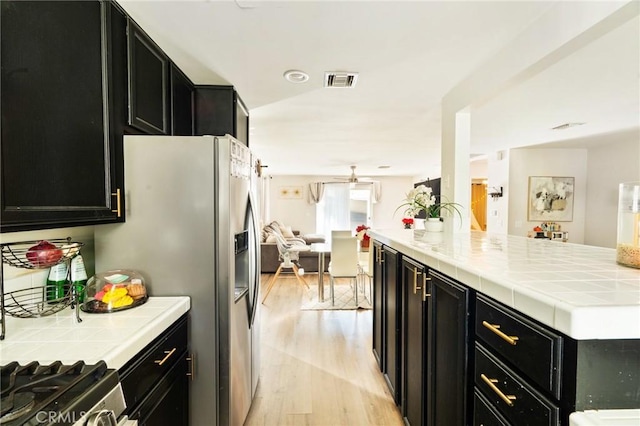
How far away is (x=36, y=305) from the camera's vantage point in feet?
4.05

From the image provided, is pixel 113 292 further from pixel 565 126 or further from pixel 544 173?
pixel 544 173

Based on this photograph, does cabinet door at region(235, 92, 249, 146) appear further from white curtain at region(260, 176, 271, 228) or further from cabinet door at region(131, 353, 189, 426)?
white curtain at region(260, 176, 271, 228)

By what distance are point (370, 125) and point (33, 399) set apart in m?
3.41

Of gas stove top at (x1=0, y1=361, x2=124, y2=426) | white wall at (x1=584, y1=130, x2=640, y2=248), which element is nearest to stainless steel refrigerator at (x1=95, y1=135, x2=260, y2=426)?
gas stove top at (x1=0, y1=361, x2=124, y2=426)

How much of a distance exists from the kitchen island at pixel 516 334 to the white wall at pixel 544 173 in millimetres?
3727

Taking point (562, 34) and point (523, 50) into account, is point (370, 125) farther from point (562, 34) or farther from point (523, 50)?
point (562, 34)

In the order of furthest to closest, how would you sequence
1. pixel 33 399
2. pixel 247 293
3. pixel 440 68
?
1. pixel 440 68
2. pixel 247 293
3. pixel 33 399

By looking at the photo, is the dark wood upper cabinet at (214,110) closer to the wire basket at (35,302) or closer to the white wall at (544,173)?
the wire basket at (35,302)

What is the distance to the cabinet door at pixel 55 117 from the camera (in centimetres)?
92

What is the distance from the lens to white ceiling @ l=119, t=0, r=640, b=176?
144cm

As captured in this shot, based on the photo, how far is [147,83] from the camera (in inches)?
64.4

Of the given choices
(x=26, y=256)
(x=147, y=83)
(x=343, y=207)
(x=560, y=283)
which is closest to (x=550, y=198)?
(x=560, y=283)

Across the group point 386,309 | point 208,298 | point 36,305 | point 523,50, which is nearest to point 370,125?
point 523,50

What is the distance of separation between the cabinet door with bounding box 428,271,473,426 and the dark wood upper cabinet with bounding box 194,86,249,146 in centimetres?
185
